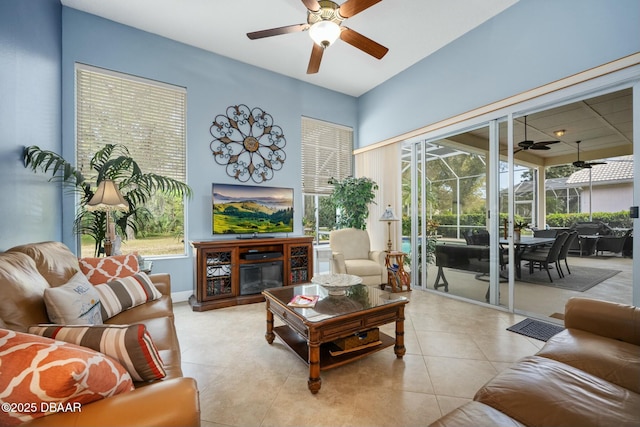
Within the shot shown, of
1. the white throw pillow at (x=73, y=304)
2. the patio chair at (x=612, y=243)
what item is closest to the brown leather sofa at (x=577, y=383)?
the patio chair at (x=612, y=243)

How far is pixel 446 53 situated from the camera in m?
3.62

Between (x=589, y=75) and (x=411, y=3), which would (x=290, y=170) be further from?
(x=589, y=75)

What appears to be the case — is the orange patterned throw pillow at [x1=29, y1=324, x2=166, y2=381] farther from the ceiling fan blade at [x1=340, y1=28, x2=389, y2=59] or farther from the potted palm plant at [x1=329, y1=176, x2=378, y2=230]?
the potted palm plant at [x1=329, y1=176, x2=378, y2=230]

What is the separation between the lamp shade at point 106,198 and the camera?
2398 millimetres

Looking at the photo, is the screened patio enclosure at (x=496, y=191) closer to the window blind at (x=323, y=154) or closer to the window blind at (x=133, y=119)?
the window blind at (x=323, y=154)

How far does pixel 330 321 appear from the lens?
171 centimetres

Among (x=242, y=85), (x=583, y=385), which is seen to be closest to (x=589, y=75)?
(x=583, y=385)

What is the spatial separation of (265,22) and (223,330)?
3.40 metres

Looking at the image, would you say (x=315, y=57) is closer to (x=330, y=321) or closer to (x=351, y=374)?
(x=330, y=321)

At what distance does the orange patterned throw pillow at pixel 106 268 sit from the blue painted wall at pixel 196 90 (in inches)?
49.9

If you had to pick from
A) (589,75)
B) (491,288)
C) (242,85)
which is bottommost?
(491,288)

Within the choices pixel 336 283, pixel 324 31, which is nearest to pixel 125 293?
pixel 336 283

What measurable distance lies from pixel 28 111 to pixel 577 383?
3.81 metres

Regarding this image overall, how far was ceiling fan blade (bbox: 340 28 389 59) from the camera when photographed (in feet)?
8.05
